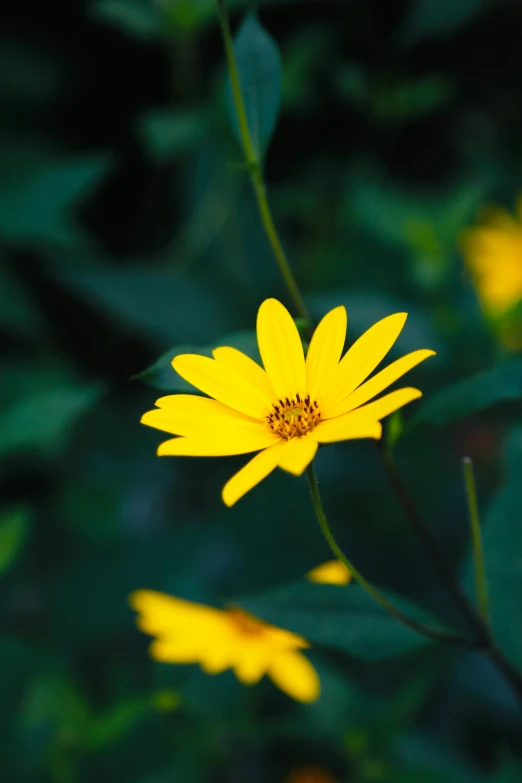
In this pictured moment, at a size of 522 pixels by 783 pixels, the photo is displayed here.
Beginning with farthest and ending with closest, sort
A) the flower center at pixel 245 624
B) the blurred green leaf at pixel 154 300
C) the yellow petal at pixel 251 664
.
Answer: the blurred green leaf at pixel 154 300
the flower center at pixel 245 624
the yellow petal at pixel 251 664

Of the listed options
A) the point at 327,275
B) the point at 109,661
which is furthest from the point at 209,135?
the point at 109,661

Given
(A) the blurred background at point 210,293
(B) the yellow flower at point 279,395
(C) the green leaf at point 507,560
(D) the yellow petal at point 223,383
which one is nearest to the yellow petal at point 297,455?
(B) the yellow flower at point 279,395

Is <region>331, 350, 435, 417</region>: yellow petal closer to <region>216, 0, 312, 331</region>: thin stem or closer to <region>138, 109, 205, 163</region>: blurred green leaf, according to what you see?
<region>216, 0, 312, 331</region>: thin stem

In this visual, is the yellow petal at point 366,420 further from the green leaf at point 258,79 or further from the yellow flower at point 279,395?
the green leaf at point 258,79

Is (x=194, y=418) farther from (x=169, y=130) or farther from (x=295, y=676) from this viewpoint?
(x=169, y=130)

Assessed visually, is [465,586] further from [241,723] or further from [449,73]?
[449,73]
